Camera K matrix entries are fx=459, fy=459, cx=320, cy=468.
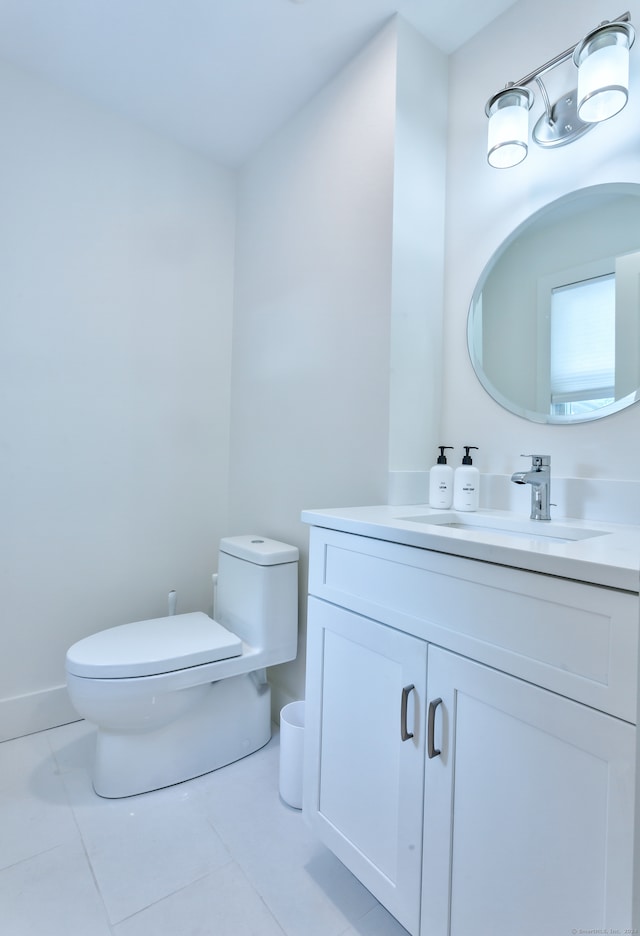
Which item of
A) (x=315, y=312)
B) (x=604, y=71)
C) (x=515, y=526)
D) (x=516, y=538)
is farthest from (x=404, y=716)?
(x=604, y=71)

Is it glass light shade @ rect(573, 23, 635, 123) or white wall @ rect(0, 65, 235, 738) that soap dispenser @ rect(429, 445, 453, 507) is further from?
white wall @ rect(0, 65, 235, 738)

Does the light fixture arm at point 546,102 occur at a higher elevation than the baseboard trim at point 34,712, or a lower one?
higher

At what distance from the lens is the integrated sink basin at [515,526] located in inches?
41.1

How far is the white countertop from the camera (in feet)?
2.07

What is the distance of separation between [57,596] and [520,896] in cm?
169

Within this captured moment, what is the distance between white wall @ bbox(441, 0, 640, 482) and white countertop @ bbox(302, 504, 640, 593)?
19 cm

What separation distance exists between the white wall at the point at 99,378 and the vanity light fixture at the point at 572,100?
1335mm

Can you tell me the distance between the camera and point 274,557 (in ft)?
5.25

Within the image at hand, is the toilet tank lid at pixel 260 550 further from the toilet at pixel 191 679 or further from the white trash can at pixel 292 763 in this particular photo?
the white trash can at pixel 292 763

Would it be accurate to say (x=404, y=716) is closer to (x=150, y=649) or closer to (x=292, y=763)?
(x=292, y=763)

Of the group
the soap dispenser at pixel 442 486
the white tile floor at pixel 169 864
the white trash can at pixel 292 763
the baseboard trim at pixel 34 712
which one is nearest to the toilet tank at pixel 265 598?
the white trash can at pixel 292 763

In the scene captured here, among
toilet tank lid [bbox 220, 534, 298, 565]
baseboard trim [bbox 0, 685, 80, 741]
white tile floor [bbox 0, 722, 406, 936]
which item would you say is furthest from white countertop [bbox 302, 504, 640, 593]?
baseboard trim [bbox 0, 685, 80, 741]

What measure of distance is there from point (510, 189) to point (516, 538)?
108 centimetres

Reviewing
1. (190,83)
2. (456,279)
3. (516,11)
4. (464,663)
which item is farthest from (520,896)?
(190,83)
